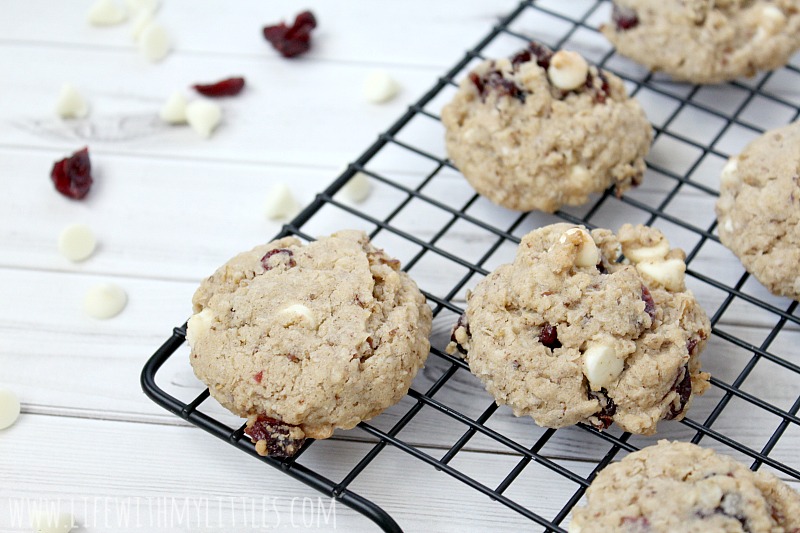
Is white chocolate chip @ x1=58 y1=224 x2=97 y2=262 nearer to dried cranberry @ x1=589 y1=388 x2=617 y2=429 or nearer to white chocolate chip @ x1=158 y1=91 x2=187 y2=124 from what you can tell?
white chocolate chip @ x1=158 y1=91 x2=187 y2=124

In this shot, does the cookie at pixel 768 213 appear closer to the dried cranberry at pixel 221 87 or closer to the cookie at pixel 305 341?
the cookie at pixel 305 341

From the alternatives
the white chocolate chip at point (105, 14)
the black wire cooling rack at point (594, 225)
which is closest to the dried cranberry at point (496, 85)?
the black wire cooling rack at point (594, 225)

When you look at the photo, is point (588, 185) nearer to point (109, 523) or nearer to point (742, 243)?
point (742, 243)

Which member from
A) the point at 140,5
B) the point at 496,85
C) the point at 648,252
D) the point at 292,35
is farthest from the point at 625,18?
the point at 140,5

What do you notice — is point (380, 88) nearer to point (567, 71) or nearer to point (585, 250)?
point (567, 71)

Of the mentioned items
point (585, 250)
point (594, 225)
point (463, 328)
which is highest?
point (585, 250)

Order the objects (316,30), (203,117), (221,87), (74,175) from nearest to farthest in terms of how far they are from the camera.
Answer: (74,175), (203,117), (221,87), (316,30)
